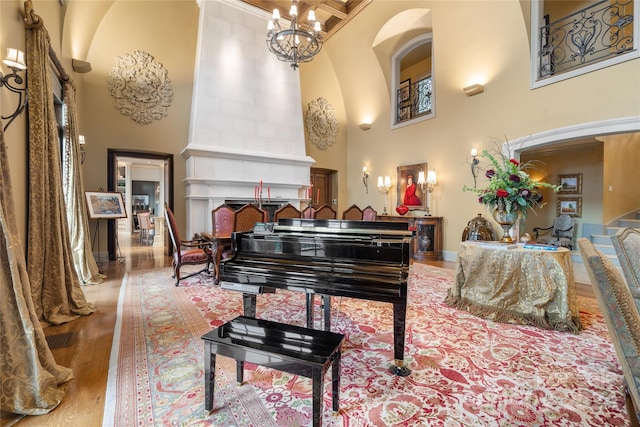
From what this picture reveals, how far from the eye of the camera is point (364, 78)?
742 cm

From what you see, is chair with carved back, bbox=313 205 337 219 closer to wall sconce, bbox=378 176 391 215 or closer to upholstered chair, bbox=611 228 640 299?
wall sconce, bbox=378 176 391 215

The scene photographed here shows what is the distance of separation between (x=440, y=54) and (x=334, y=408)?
251 inches

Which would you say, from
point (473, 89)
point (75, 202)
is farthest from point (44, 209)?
point (473, 89)

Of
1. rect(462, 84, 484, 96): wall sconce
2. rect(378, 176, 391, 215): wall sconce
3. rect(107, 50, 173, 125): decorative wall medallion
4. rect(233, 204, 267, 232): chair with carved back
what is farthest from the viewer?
rect(378, 176, 391, 215): wall sconce

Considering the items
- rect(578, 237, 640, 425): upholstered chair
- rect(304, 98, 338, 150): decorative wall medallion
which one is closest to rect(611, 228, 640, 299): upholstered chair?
rect(578, 237, 640, 425): upholstered chair

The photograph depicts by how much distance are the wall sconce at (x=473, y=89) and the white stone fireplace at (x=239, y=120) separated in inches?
137

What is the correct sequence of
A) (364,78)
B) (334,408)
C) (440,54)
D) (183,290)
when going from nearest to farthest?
1. (334,408)
2. (183,290)
3. (440,54)
4. (364,78)

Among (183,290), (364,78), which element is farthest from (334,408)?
(364,78)

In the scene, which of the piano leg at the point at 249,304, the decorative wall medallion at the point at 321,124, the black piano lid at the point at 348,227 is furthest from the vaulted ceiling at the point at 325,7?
the piano leg at the point at 249,304

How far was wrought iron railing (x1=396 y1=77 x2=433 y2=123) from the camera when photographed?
20.7 ft

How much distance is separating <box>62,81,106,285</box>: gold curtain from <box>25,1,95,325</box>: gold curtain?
1.18 meters

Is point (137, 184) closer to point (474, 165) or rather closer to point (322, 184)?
point (322, 184)

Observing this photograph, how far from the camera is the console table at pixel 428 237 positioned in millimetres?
5676

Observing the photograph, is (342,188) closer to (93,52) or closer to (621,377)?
(93,52)
